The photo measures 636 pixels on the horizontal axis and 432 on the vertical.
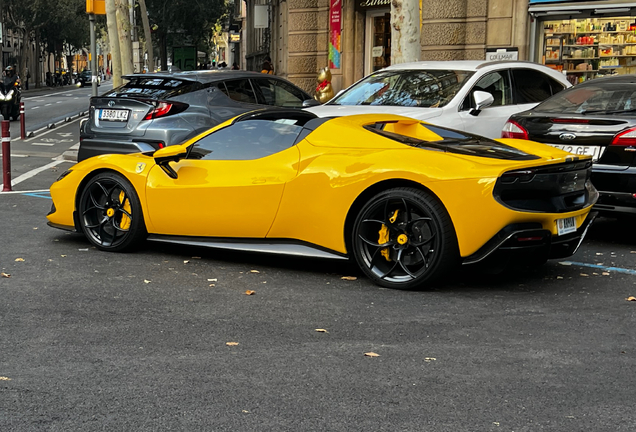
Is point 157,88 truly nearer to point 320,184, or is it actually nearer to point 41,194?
point 41,194

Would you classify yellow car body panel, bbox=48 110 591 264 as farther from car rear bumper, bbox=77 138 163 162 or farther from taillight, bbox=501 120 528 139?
car rear bumper, bbox=77 138 163 162

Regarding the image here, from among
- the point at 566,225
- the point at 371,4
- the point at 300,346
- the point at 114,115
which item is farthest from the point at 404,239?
the point at 371,4

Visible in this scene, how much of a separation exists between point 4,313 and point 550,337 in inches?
129

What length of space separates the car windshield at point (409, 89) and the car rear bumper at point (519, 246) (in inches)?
168

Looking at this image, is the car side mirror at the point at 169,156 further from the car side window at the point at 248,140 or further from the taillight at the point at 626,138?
the taillight at the point at 626,138

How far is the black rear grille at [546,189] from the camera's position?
6.01 meters

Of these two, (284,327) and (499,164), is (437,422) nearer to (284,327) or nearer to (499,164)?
(284,327)

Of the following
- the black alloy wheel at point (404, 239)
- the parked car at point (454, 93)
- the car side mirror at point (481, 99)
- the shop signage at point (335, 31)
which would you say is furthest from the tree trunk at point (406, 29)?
the shop signage at point (335, 31)

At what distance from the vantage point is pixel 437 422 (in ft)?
12.4

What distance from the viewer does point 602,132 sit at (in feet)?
25.8

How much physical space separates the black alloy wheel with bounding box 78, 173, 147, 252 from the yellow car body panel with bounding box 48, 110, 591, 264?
84 millimetres

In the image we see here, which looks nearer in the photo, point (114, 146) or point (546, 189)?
point (546, 189)

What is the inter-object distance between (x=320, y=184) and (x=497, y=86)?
5.04m

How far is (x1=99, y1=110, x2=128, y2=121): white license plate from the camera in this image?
36.6 feet
